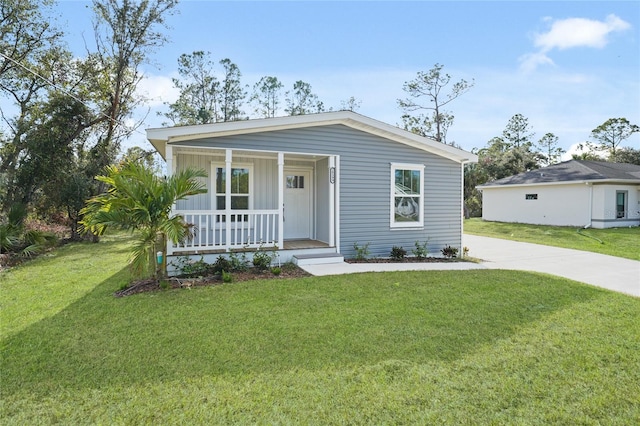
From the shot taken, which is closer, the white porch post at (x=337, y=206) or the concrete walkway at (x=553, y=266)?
the concrete walkway at (x=553, y=266)

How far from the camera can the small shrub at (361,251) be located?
8.28m

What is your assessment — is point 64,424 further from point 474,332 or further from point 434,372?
point 474,332

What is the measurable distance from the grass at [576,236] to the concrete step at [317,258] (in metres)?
8.38

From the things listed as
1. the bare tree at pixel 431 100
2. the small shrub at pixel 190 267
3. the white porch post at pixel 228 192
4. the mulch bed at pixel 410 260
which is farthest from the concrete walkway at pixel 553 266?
the bare tree at pixel 431 100

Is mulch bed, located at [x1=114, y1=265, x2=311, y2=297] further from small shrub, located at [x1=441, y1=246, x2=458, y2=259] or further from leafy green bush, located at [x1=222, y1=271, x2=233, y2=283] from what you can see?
small shrub, located at [x1=441, y1=246, x2=458, y2=259]

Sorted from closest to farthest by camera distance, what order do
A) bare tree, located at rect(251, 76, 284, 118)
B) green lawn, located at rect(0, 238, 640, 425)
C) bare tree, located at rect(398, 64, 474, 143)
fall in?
green lawn, located at rect(0, 238, 640, 425) < bare tree, located at rect(398, 64, 474, 143) < bare tree, located at rect(251, 76, 284, 118)

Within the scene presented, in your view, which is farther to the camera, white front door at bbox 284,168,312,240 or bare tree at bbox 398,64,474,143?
bare tree at bbox 398,64,474,143

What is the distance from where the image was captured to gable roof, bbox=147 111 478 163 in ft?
21.8

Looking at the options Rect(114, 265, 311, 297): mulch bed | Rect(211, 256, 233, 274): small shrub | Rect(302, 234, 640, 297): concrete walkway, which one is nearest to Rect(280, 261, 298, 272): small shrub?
Rect(114, 265, 311, 297): mulch bed

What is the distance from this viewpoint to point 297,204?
9.36 metres

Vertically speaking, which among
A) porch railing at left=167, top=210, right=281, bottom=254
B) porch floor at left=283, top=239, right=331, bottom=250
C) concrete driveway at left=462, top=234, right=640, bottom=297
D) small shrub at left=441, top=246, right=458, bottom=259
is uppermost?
porch railing at left=167, top=210, right=281, bottom=254

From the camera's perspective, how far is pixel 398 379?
289cm

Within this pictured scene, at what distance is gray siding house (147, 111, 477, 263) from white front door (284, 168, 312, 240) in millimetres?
28

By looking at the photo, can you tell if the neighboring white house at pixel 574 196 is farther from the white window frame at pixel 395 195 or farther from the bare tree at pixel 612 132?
the bare tree at pixel 612 132
